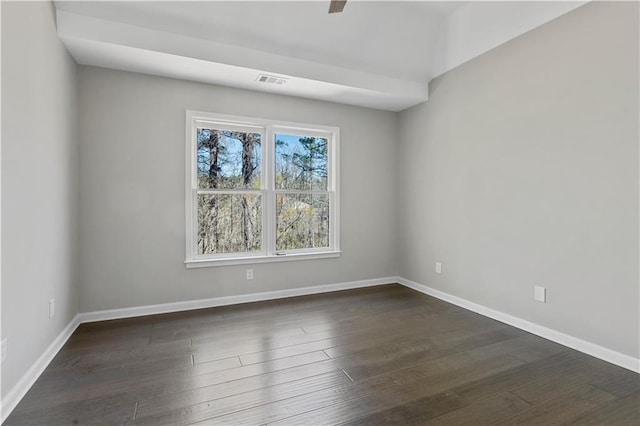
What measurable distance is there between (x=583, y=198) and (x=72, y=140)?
14.0ft

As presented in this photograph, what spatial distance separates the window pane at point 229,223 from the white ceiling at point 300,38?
1282 mm

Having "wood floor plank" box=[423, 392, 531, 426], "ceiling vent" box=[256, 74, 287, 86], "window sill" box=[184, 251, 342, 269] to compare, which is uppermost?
"ceiling vent" box=[256, 74, 287, 86]

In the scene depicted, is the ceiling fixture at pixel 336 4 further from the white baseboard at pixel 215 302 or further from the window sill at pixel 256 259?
the white baseboard at pixel 215 302

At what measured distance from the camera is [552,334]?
105 inches

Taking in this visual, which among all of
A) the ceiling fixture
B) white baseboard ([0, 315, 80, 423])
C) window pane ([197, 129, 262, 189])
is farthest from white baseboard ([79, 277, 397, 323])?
the ceiling fixture

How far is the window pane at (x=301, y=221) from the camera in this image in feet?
13.0

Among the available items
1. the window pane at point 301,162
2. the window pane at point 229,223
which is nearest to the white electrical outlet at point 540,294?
the window pane at point 301,162

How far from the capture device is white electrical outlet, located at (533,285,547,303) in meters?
2.74

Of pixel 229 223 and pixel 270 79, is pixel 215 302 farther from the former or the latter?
pixel 270 79

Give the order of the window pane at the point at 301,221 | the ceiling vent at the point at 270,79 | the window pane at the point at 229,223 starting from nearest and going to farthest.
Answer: the ceiling vent at the point at 270,79 → the window pane at the point at 229,223 → the window pane at the point at 301,221

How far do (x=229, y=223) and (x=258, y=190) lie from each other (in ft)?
1.69

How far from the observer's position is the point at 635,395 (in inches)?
74.4

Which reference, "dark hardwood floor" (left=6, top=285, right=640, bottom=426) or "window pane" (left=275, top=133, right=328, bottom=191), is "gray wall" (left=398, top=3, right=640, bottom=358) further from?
"window pane" (left=275, top=133, right=328, bottom=191)

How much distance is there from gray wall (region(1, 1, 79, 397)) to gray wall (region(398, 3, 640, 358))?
146 inches
